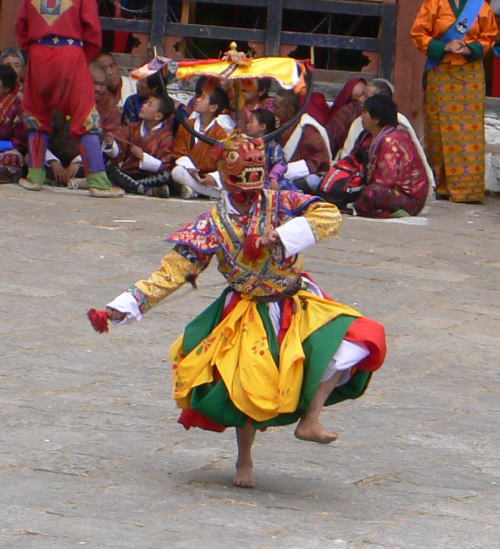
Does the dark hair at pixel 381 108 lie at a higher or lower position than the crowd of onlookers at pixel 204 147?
higher

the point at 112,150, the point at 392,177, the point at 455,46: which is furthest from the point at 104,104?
the point at 455,46

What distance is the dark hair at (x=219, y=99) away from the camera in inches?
412

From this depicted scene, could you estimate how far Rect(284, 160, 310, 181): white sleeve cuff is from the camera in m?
10.5

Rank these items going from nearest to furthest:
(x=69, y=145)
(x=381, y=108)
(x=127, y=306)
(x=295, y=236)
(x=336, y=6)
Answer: (x=295, y=236), (x=127, y=306), (x=381, y=108), (x=69, y=145), (x=336, y=6)

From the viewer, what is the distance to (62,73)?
10.1 meters

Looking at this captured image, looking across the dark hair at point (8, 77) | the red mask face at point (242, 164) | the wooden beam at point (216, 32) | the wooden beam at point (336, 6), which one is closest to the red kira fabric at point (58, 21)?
the dark hair at point (8, 77)

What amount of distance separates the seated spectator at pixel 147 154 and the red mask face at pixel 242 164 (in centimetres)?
590

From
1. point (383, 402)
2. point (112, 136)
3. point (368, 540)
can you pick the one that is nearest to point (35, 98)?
point (112, 136)

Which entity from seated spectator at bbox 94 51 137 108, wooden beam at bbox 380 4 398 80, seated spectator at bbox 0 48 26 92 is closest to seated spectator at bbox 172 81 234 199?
seated spectator at bbox 94 51 137 108

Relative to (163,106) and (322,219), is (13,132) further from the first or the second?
(322,219)

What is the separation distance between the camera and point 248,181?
4.80m

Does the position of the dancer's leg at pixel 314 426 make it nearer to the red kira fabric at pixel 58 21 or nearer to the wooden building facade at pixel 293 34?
the red kira fabric at pixel 58 21

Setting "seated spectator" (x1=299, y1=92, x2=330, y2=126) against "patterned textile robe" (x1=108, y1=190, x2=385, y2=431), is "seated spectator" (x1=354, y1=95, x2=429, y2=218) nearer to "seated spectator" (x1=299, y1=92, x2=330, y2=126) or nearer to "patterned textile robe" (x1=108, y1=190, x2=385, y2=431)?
"seated spectator" (x1=299, y1=92, x2=330, y2=126)

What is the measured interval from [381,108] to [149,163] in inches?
72.3
